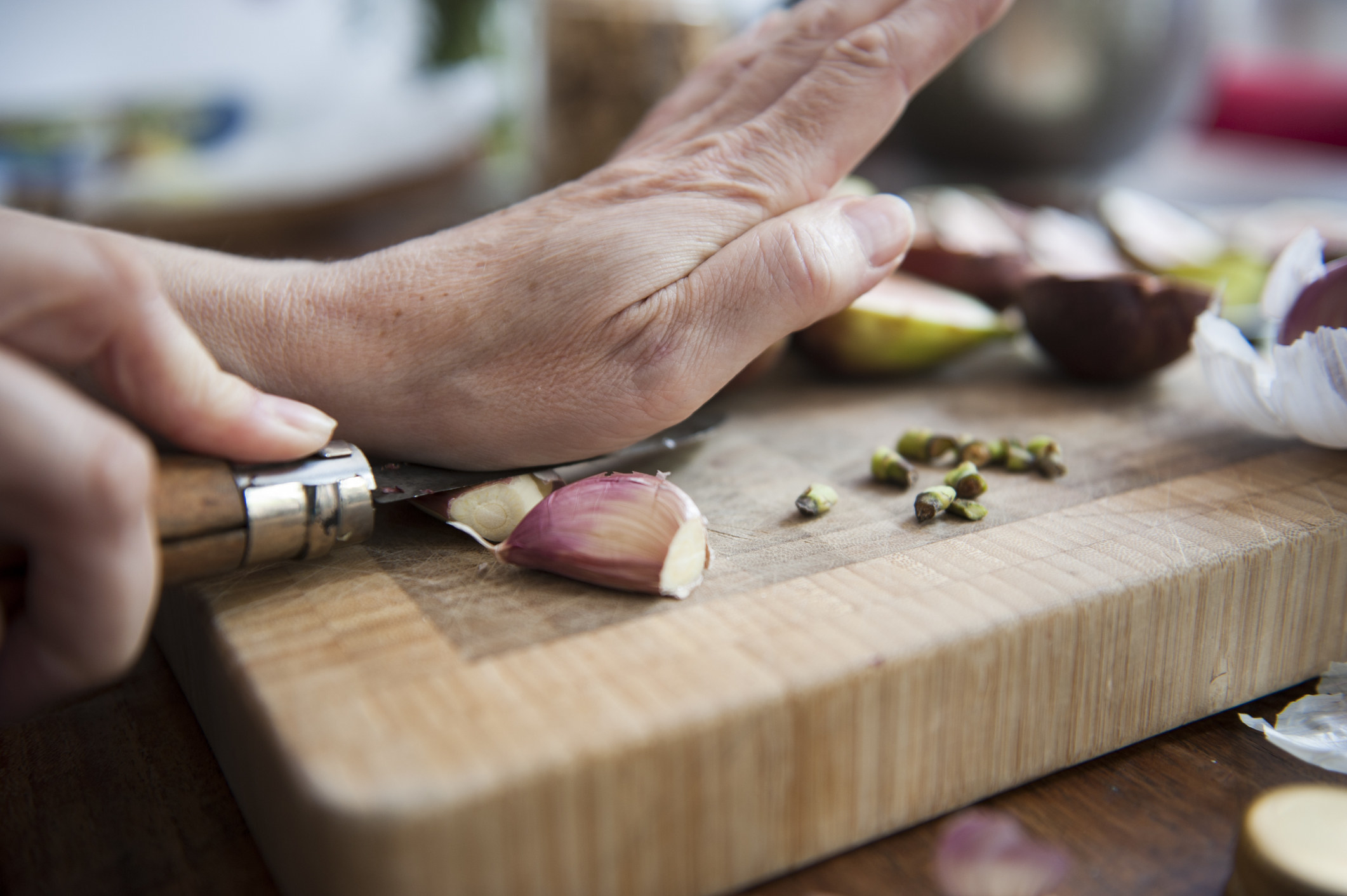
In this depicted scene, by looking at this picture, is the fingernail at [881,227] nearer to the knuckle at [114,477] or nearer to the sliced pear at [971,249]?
the sliced pear at [971,249]

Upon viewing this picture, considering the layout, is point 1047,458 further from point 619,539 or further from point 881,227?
point 619,539

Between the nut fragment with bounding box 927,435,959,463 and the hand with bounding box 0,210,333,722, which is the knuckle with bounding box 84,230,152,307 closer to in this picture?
the hand with bounding box 0,210,333,722

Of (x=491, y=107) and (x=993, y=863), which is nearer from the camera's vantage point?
(x=993, y=863)

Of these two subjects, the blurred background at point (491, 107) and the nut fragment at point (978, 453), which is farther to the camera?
the blurred background at point (491, 107)

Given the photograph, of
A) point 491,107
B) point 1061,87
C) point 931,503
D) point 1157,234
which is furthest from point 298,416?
point 491,107

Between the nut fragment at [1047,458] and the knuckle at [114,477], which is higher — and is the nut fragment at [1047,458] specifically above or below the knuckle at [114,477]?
below

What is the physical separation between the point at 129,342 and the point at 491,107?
8.45ft

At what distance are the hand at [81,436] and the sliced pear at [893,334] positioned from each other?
0.57 meters

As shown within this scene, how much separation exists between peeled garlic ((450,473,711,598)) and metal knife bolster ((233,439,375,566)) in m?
0.09

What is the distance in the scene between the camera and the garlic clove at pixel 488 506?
625 mm

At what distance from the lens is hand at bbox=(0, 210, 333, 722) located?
1.27 feet

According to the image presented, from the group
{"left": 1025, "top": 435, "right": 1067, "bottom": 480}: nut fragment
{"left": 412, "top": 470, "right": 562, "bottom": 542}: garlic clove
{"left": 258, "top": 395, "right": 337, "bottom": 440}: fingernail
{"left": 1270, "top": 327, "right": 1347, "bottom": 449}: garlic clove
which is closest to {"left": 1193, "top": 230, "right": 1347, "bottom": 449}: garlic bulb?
{"left": 1270, "top": 327, "right": 1347, "bottom": 449}: garlic clove

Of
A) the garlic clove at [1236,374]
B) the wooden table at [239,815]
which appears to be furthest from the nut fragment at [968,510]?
the garlic clove at [1236,374]

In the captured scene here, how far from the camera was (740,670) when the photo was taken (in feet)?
1.54
